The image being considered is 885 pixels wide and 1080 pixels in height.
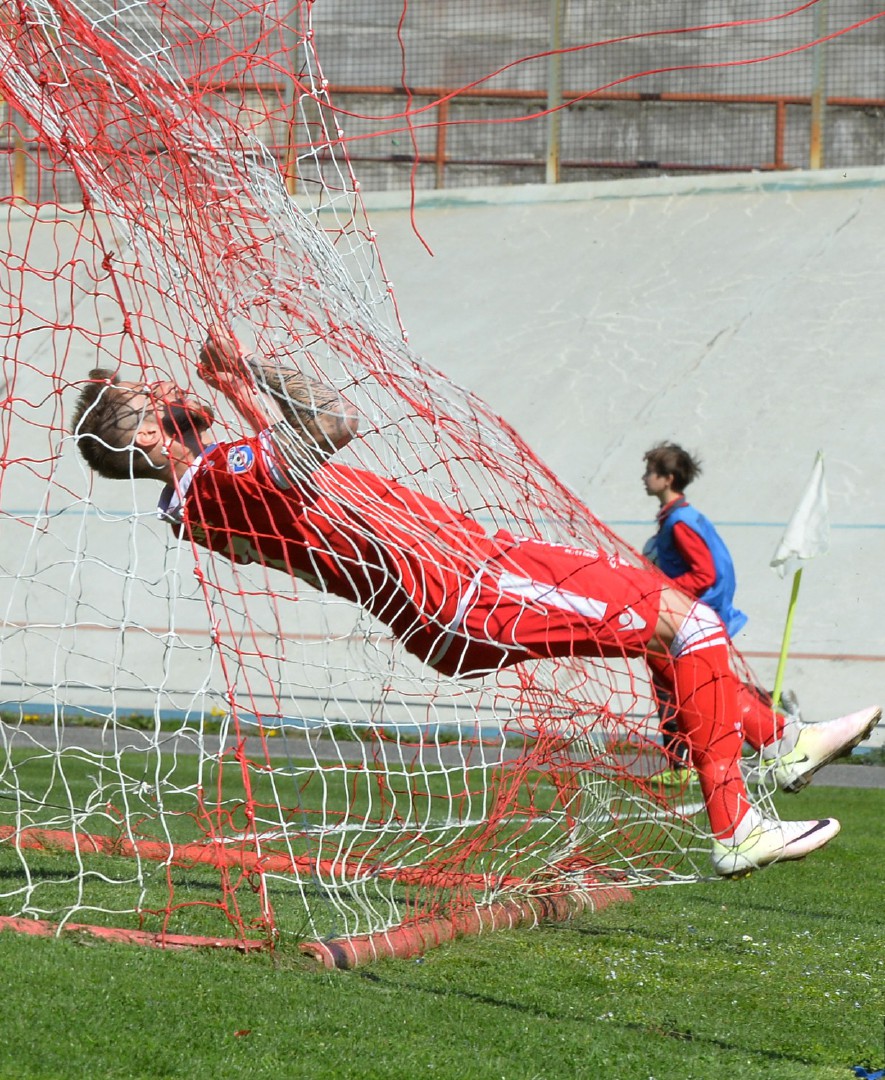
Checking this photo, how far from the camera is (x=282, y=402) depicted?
466 centimetres

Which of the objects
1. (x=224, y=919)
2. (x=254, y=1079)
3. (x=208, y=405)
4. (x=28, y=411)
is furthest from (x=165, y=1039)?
(x=28, y=411)

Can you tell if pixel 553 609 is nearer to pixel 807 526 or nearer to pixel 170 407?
pixel 170 407

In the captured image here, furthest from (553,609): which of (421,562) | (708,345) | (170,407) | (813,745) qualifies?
(708,345)

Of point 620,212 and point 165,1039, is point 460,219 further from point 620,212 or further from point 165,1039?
point 165,1039

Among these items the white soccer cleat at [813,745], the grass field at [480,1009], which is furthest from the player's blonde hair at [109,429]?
the white soccer cleat at [813,745]

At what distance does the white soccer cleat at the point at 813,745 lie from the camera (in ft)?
16.2

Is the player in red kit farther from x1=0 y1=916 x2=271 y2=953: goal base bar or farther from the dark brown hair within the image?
the dark brown hair

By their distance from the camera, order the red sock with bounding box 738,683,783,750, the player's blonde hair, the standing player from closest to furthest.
A: the player's blonde hair
the red sock with bounding box 738,683,783,750
the standing player

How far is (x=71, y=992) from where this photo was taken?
3.46 meters

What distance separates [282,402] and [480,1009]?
1.96m

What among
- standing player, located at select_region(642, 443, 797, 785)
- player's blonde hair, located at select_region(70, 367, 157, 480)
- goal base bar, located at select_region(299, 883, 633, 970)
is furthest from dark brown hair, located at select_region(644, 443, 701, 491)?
player's blonde hair, located at select_region(70, 367, 157, 480)

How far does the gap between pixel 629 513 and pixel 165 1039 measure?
10.6 meters

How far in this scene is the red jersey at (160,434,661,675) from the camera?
4523 millimetres

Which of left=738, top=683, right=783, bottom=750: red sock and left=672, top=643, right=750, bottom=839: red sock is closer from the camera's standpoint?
left=672, top=643, right=750, bottom=839: red sock
